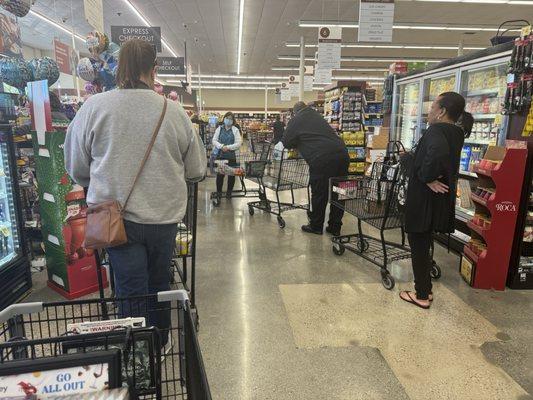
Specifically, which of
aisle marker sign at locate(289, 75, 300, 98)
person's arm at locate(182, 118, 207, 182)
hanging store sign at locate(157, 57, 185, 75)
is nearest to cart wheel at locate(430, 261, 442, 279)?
person's arm at locate(182, 118, 207, 182)

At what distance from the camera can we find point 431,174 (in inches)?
109

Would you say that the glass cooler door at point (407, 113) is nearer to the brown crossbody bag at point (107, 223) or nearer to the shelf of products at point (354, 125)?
the shelf of products at point (354, 125)

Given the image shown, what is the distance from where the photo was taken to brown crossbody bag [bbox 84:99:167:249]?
1652 mm

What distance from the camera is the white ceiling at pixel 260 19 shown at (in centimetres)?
935

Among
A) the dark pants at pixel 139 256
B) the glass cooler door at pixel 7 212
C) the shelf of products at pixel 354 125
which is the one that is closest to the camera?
the dark pants at pixel 139 256

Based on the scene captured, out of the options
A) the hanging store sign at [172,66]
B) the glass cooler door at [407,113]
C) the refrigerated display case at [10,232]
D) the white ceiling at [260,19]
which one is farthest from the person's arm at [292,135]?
the hanging store sign at [172,66]

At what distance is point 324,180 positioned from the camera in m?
4.77

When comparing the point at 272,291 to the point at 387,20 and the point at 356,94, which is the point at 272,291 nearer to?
the point at 387,20

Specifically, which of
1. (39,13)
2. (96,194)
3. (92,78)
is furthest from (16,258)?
(39,13)

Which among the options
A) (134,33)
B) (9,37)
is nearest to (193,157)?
(9,37)

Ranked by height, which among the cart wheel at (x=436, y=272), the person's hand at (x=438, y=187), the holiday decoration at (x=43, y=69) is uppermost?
the holiday decoration at (x=43, y=69)

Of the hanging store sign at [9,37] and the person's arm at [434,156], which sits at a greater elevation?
the hanging store sign at [9,37]

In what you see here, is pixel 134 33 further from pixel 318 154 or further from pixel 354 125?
pixel 354 125

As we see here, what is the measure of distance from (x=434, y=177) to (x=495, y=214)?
972mm
